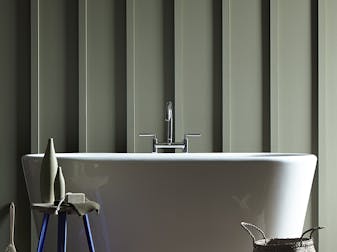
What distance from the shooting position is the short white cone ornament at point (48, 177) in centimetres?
230

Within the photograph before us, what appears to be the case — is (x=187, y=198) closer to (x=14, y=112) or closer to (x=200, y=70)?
(x=200, y=70)

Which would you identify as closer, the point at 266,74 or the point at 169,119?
the point at 169,119

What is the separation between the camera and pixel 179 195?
2443 millimetres

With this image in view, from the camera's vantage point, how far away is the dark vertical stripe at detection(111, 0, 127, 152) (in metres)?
3.44

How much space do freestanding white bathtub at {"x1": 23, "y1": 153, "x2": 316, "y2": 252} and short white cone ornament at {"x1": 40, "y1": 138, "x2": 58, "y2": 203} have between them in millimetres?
222

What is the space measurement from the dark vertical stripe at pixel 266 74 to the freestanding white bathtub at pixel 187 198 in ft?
2.96

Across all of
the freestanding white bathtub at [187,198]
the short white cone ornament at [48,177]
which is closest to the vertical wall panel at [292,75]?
the freestanding white bathtub at [187,198]

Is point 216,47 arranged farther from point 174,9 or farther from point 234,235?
point 234,235

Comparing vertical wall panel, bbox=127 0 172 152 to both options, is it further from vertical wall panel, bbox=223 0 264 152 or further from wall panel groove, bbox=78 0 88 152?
vertical wall panel, bbox=223 0 264 152

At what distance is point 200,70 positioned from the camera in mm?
3488

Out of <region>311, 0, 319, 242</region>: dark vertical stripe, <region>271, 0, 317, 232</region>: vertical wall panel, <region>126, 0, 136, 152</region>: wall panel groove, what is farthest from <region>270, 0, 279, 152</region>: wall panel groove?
<region>126, 0, 136, 152</region>: wall panel groove

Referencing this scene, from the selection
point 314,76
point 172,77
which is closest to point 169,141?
point 172,77

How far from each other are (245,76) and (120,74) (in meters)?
0.69

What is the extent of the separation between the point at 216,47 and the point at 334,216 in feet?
3.72
